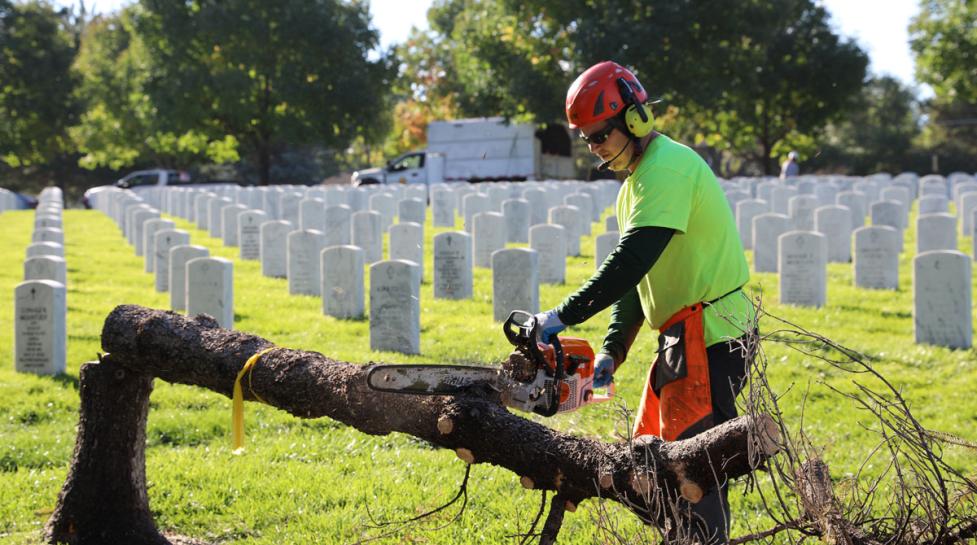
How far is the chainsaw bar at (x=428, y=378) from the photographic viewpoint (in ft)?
11.4

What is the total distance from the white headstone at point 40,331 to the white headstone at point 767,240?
937 cm

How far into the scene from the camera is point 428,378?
11.5 ft

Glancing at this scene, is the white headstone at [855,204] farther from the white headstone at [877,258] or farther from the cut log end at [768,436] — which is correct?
the cut log end at [768,436]

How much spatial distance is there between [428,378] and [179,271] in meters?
8.48

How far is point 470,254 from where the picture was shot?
477 inches

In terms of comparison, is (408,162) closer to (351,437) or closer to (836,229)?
(836,229)

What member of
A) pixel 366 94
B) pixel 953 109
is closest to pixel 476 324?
pixel 366 94

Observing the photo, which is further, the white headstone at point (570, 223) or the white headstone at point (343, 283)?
the white headstone at point (570, 223)

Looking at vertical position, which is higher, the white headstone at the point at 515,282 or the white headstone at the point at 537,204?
the white headstone at the point at 537,204

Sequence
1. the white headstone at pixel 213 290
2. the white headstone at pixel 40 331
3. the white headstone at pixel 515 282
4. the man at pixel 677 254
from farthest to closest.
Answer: the white headstone at pixel 515 282 → the white headstone at pixel 213 290 → the white headstone at pixel 40 331 → the man at pixel 677 254

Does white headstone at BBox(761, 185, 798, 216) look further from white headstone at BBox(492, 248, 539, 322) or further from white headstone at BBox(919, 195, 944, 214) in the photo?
white headstone at BBox(492, 248, 539, 322)

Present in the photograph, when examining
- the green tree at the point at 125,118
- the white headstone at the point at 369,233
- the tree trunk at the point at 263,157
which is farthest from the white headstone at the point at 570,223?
the tree trunk at the point at 263,157

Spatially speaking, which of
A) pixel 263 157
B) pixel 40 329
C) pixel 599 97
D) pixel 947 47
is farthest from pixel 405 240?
pixel 263 157

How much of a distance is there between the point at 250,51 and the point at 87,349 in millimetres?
33626
